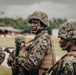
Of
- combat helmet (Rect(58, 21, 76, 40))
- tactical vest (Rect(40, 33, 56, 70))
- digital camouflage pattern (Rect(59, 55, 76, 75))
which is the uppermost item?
combat helmet (Rect(58, 21, 76, 40))

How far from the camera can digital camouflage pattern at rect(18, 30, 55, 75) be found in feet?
22.5

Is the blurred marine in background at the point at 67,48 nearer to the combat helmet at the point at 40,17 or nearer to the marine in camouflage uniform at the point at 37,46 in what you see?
the marine in camouflage uniform at the point at 37,46

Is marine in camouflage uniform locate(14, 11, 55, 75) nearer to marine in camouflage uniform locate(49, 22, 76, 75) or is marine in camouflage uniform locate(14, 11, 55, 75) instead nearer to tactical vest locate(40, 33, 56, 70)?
tactical vest locate(40, 33, 56, 70)

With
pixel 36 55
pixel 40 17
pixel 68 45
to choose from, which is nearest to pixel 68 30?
pixel 68 45

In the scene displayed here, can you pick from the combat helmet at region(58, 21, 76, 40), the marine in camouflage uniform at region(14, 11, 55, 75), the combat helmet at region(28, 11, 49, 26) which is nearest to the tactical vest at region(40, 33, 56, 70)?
the marine in camouflage uniform at region(14, 11, 55, 75)

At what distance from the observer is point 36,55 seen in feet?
22.5

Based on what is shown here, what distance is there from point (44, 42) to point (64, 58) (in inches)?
86.0

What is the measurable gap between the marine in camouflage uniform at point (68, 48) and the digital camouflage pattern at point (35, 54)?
1.71m

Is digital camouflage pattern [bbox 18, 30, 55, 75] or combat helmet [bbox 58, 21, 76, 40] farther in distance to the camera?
digital camouflage pattern [bbox 18, 30, 55, 75]

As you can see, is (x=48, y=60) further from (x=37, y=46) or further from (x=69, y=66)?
(x=69, y=66)

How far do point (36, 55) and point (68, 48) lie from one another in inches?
71.7

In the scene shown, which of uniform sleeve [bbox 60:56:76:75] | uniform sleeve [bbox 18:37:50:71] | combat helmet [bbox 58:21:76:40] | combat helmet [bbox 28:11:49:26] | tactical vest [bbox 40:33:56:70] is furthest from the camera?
combat helmet [bbox 28:11:49:26]

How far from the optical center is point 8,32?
304ft

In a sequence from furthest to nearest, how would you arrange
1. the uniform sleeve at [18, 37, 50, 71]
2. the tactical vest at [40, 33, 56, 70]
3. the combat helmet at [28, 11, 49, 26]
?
the combat helmet at [28, 11, 49, 26]
the tactical vest at [40, 33, 56, 70]
the uniform sleeve at [18, 37, 50, 71]
